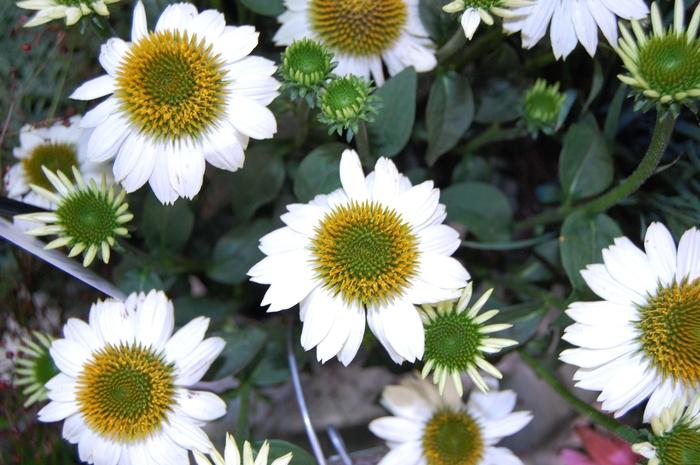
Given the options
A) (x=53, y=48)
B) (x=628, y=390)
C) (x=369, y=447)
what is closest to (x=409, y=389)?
(x=369, y=447)

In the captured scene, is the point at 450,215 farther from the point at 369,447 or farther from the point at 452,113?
the point at 369,447

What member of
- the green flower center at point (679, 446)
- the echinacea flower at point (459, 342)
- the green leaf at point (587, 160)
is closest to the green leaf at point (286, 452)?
the echinacea flower at point (459, 342)

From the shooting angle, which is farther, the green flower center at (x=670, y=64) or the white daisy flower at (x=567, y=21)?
the white daisy flower at (x=567, y=21)

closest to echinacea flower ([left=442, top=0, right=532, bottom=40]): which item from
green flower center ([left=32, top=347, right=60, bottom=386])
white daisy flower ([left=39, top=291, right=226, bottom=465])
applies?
white daisy flower ([left=39, top=291, right=226, bottom=465])

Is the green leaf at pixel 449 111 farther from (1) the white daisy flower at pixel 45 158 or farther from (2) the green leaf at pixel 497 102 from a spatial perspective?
(1) the white daisy flower at pixel 45 158

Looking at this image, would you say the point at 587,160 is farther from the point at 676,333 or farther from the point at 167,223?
the point at 167,223

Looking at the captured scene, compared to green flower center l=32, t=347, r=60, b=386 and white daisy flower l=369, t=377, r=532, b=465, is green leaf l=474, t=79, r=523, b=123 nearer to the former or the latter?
white daisy flower l=369, t=377, r=532, b=465

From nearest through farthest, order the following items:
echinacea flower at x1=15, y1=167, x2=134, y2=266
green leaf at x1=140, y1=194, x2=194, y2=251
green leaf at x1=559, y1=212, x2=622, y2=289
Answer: echinacea flower at x1=15, y1=167, x2=134, y2=266
green leaf at x1=559, y1=212, x2=622, y2=289
green leaf at x1=140, y1=194, x2=194, y2=251

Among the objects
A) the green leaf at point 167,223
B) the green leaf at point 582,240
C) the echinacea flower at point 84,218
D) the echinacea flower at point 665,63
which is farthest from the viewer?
the green leaf at point 167,223
